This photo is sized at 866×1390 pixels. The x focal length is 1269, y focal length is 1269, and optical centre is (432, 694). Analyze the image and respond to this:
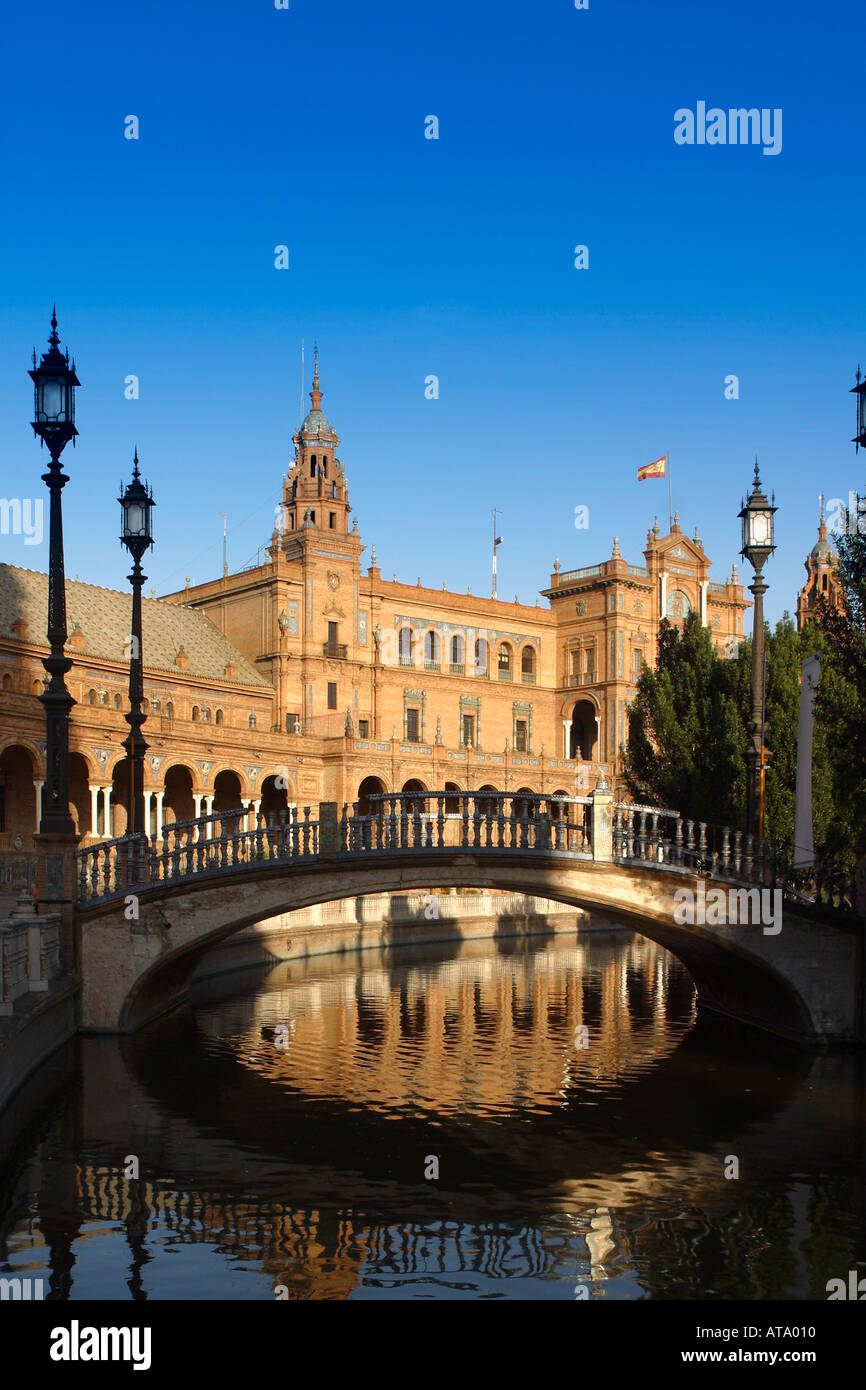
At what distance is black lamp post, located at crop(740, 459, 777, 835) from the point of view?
20.2 metres

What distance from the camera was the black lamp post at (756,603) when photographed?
66.1 feet

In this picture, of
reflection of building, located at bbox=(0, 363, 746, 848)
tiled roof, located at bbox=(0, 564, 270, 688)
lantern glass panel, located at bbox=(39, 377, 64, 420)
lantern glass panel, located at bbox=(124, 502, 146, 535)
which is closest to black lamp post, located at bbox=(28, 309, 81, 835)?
lantern glass panel, located at bbox=(39, 377, 64, 420)

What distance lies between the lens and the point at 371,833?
2259 cm

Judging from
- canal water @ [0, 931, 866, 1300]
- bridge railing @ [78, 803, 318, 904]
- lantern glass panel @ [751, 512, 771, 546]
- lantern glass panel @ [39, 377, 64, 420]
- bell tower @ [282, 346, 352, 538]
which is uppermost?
bell tower @ [282, 346, 352, 538]

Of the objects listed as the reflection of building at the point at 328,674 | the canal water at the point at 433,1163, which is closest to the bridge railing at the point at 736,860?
the canal water at the point at 433,1163

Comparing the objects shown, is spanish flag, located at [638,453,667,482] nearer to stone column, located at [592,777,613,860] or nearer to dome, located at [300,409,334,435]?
dome, located at [300,409,334,435]

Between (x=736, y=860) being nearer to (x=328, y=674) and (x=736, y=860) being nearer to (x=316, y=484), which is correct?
(x=328, y=674)

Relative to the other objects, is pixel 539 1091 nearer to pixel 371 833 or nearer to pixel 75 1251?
pixel 371 833

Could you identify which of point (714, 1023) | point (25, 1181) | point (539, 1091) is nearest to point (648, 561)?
point (714, 1023)

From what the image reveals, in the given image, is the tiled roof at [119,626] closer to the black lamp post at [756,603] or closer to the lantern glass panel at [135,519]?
the lantern glass panel at [135,519]

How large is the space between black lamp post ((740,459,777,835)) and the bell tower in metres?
48.6

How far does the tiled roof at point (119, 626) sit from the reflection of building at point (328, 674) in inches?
5.0

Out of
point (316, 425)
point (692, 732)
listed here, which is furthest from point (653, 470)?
point (692, 732)

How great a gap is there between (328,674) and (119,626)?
40.4ft
